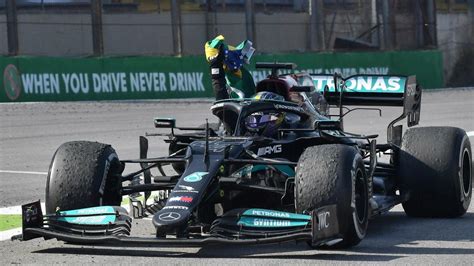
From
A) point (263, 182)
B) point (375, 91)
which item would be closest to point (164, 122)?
point (263, 182)

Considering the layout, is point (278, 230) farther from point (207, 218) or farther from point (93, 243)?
point (93, 243)

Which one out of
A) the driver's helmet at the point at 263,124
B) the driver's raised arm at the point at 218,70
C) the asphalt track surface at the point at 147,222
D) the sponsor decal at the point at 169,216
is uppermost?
the driver's raised arm at the point at 218,70

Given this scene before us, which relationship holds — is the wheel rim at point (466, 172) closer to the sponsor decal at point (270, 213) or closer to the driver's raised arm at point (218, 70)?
the driver's raised arm at point (218, 70)

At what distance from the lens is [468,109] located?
86.6 ft

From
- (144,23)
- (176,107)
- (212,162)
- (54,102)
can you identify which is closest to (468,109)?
(176,107)

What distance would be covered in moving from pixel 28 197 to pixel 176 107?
48.7 feet

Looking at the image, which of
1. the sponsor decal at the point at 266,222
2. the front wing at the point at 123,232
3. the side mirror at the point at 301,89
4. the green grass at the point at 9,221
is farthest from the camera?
the side mirror at the point at 301,89

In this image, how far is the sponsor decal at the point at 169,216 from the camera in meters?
8.06

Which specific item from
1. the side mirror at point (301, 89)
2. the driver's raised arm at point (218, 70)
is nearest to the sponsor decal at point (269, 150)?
the side mirror at point (301, 89)

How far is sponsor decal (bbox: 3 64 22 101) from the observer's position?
85.6ft

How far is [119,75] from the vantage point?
28.9m

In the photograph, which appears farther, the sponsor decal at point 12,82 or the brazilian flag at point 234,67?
the sponsor decal at point 12,82

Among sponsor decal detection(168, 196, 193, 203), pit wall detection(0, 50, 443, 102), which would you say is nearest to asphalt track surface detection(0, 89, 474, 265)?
sponsor decal detection(168, 196, 193, 203)

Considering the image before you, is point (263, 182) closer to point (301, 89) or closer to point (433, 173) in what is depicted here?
point (301, 89)
